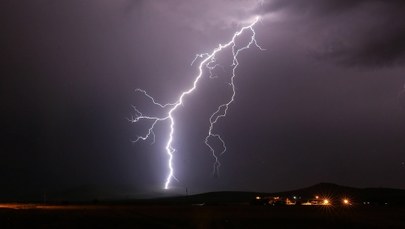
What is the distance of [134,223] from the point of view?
29156 mm

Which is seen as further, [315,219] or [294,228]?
[315,219]

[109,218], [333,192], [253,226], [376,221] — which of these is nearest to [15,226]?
[109,218]

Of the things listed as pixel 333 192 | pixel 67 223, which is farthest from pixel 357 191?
pixel 67 223

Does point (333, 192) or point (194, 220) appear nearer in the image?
point (194, 220)

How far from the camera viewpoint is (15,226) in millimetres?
27656

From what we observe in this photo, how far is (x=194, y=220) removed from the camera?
30.9 m

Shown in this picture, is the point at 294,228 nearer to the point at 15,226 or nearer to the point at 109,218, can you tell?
the point at 109,218

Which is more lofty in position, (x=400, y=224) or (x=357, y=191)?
(x=357, y=191)

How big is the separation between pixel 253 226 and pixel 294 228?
1.99 metres

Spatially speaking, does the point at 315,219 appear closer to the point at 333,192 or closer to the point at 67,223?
the point at 67,223

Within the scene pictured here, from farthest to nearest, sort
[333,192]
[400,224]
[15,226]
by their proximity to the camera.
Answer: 1. [333,192]
2. [400,224]
3. [15,226]

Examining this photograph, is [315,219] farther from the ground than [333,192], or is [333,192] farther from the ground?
[333,192]

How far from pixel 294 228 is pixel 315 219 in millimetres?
3931

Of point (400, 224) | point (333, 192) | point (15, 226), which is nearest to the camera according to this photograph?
point (15, 226)
